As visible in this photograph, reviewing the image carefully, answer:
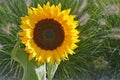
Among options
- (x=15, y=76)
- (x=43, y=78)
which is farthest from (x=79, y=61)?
(x=43, y=78)

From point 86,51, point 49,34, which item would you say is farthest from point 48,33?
point 86,51

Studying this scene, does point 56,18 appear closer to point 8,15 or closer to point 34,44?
point 34,44

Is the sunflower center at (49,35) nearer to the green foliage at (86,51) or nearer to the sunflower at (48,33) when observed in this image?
the sunflower at (48,33)

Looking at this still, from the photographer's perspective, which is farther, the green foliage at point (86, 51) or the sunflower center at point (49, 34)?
the green foliage at point (86, 51)

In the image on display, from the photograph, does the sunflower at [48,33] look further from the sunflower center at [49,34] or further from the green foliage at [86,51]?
the green foliage at [86,51]

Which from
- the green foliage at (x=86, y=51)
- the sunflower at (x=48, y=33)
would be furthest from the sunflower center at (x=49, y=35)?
the green foliage at (x=86, y=51)

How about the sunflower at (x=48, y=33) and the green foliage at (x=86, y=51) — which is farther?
the green foliage at (x=86, y=51)

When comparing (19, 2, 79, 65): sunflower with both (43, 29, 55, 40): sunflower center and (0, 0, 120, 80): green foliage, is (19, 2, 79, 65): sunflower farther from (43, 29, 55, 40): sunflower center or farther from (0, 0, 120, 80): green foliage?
(0, 0, 120, 80): green foliage
